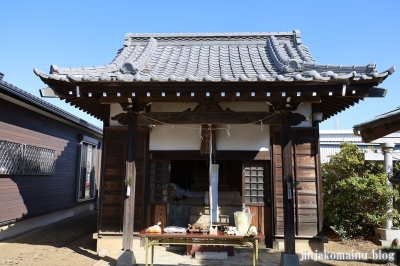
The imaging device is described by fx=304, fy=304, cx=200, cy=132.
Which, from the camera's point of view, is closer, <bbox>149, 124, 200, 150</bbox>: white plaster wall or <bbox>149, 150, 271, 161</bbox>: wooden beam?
<bbox>149, 150, 271, 161</bbox>: wooden beam

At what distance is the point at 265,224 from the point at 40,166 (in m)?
7.66

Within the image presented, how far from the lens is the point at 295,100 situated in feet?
19.8

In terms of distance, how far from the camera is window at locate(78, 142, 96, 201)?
14.0m

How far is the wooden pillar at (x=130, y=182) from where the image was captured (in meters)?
6.05

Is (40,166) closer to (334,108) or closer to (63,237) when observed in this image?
(63,237)

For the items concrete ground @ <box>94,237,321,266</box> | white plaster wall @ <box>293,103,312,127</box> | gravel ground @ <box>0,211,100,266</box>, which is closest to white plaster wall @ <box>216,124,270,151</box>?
white plaster wall @ <box>293,103,312,127</box>

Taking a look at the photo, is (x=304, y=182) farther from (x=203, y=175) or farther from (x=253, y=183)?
(x=203, y=175)

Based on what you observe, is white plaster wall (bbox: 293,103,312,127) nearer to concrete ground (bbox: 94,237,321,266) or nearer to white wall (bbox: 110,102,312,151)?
white wall (bbox: 110,102,312,151)

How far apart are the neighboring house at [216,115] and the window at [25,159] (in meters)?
2.45

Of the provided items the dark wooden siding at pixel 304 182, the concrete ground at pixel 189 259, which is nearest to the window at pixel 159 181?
the concrete ground at pixel 189 259

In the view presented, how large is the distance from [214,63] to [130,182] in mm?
3870

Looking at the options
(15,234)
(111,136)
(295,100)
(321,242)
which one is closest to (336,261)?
(321,242)

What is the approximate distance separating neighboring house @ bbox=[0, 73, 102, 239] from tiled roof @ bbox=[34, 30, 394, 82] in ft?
10.8

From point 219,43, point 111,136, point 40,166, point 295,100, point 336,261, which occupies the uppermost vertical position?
point 219,43
